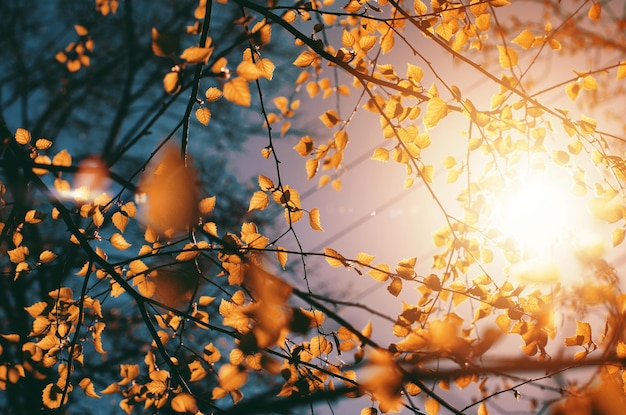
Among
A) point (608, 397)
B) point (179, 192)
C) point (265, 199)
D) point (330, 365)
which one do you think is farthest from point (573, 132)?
point (179, 192)

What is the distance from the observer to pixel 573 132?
1618 mm

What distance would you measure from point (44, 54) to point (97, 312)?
6.07 metres

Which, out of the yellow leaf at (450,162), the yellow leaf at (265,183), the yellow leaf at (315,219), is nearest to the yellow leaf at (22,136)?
the yellow leaf at (265,183)

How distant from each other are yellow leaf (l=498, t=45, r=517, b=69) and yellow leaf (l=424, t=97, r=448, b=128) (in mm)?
312

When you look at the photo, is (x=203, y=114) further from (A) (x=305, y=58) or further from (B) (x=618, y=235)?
(B) (x=618, y=235)

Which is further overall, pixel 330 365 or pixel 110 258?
pixel 110 258

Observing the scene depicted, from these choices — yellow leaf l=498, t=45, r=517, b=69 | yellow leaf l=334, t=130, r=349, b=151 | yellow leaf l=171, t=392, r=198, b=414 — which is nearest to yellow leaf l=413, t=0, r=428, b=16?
yellow leaf l=498, t=45, r=517, b=69

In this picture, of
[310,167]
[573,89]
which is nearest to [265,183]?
[310,167]

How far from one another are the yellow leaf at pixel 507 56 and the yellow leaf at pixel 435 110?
0.31 metres

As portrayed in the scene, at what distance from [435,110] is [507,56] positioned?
0.37m

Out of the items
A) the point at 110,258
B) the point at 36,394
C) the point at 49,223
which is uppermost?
the point at 49,223

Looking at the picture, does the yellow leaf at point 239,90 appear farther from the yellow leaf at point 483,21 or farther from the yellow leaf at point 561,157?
the yellow leaf at point 561,157

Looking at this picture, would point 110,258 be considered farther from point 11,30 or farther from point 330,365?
point 330,365

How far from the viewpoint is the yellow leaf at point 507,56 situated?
1.45 metres
